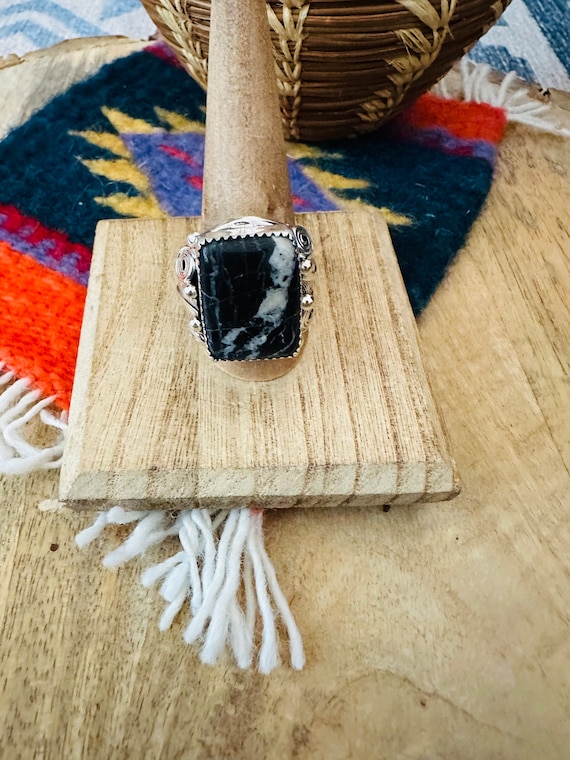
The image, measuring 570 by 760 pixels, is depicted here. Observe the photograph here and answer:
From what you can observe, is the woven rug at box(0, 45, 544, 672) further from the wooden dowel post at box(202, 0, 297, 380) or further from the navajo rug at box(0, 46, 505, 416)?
the wooden dowel post at box(202, 0, 297, 380)

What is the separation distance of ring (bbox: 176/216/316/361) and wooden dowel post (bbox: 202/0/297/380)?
3cm

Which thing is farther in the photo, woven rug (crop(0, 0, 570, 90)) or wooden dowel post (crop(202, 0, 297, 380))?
woven rug (crop(0, 0, 570, 90))

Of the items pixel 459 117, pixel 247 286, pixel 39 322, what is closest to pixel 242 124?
pixel 247 286

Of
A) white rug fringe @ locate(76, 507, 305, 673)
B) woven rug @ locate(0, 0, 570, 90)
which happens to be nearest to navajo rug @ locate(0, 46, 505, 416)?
white rug fringe @ locate(76, 507, 305, 673)

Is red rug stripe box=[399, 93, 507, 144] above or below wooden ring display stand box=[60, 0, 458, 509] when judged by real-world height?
above

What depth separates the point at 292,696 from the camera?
40cm

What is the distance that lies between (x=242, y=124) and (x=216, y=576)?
273mm

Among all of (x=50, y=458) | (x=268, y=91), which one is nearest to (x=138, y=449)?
(x=50, y=458)

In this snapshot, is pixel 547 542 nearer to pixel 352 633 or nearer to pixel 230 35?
pixel 352 633

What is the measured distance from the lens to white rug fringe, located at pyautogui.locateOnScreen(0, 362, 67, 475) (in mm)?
483

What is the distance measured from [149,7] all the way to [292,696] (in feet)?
1.87

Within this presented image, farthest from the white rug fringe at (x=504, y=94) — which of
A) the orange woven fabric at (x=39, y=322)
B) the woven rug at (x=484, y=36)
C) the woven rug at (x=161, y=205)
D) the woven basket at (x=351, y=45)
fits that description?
the orange woven fabric at (x=39, y=322)

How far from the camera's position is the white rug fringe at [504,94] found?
0.77m

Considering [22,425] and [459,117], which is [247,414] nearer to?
[22,425]
